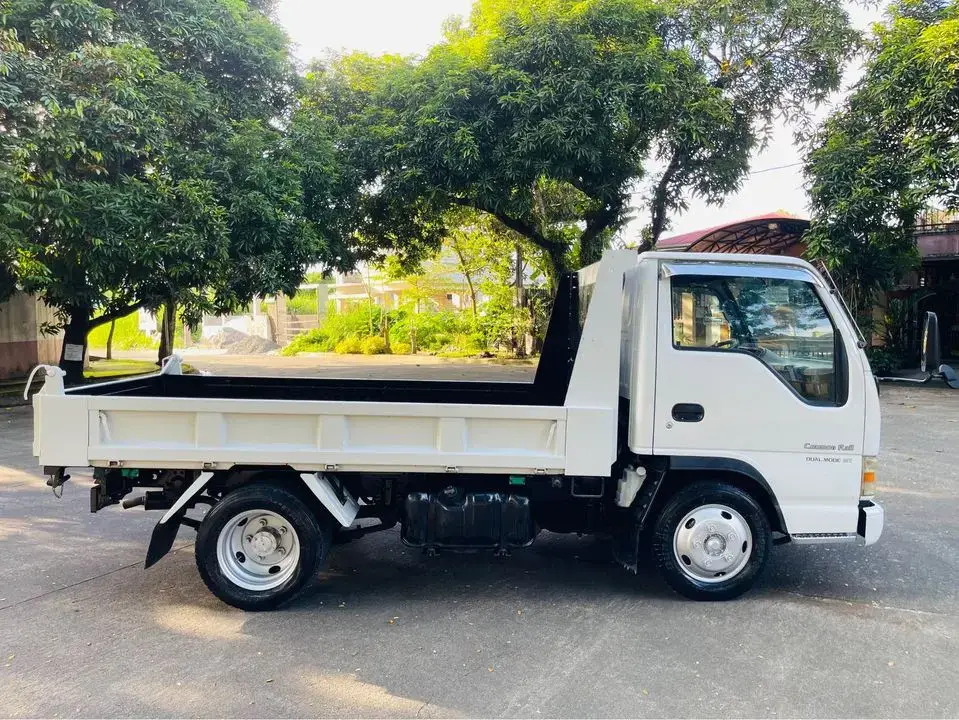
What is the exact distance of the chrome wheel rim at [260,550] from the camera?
418 centimetres

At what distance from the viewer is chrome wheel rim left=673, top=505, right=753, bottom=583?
424 centimetres

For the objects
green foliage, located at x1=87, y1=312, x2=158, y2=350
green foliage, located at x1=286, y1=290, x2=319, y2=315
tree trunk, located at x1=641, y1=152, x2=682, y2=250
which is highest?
tree trunk, located at x1=641, y1=152, x2=682, y2=250

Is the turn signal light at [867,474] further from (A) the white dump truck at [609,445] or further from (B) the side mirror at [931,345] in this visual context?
(B) the side mirror at [931,345]

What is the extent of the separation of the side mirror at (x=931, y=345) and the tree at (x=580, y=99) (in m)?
8.43

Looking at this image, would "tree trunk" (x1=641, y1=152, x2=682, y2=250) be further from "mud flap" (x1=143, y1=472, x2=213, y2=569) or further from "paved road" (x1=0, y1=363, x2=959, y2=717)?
"mud flap" (x1=143, y1=472, x2=213, y2=569)

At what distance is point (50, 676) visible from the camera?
337cm

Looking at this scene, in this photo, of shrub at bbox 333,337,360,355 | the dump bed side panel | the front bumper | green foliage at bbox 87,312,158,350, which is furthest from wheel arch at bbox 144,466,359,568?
green foliage at bbox 87,312,158,350

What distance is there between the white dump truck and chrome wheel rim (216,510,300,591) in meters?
0.01

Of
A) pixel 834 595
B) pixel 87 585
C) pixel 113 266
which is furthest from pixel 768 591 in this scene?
pixel 113 266

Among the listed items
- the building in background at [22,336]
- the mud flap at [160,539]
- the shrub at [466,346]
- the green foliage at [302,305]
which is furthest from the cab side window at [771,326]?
the green foliage at [302,305]

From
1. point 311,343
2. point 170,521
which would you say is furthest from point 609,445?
point 311,343

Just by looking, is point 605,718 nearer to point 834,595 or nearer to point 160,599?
point 834,595

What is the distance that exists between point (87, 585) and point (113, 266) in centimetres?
646

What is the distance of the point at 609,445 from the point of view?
413 cm
